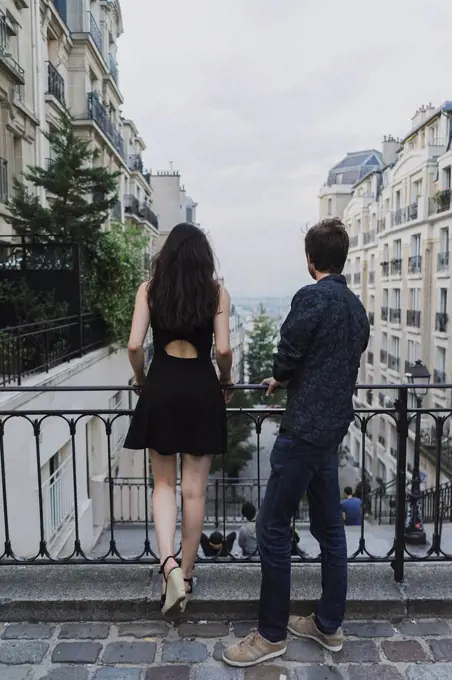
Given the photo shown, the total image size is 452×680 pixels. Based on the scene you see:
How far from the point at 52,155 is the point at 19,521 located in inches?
482

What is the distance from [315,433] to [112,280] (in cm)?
1089

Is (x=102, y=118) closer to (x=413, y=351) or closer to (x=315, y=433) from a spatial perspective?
(x=413, y=351)

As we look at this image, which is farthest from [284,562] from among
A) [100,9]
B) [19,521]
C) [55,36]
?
[100,9]

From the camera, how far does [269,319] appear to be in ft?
134

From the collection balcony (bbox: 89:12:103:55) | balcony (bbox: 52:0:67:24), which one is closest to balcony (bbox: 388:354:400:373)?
balcony (bbox: 89:12:103:55)

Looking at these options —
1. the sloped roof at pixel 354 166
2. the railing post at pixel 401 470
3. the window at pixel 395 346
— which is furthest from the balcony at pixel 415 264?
the railing post at pixel 401 470

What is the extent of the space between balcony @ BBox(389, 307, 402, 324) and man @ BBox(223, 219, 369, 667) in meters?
28.8

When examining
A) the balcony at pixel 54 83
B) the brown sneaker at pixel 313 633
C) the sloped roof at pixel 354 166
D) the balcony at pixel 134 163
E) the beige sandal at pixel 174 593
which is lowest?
the brown sneaker at pixel 313 633

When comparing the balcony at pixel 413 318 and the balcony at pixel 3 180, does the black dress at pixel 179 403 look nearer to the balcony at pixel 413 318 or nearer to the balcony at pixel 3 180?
the balcony at pixel 3 180

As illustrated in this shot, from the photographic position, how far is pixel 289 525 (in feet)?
8.19

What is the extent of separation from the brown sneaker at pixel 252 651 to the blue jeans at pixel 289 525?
3 cm

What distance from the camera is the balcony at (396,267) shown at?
29.9 meters

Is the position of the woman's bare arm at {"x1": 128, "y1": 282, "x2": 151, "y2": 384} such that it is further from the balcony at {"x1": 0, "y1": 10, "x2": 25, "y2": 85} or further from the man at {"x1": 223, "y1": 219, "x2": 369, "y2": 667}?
the balcony at {"x1": 0, "y1": 10, "x2": 25, "y2": 85}

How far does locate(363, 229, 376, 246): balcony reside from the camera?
35.3 metres
